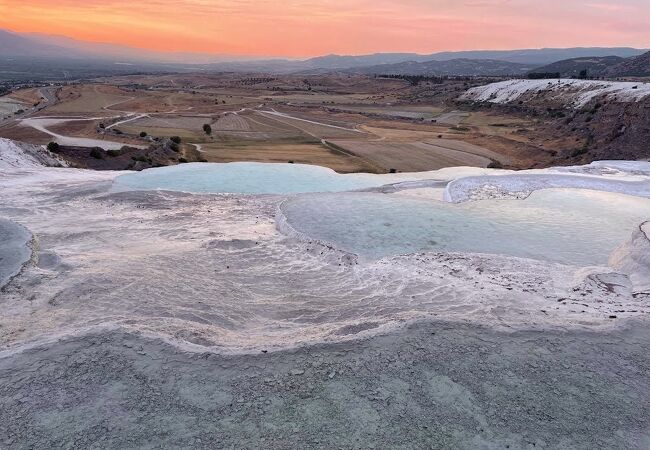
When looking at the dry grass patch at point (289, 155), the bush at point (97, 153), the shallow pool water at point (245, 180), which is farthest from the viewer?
the dry grass patch at point (289, 155)

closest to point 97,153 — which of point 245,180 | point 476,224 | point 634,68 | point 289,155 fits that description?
point 289,155

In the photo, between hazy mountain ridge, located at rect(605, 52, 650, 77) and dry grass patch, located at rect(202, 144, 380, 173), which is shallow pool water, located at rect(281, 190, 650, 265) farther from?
hazy mountain ridge, located at rect(605, 52, 650, 77)

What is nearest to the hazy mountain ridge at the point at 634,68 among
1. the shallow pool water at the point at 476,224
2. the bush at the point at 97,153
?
the shallow pool water at the point at 476,224

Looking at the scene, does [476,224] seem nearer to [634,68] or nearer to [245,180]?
[245,180]

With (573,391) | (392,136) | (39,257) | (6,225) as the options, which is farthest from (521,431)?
(392,136)

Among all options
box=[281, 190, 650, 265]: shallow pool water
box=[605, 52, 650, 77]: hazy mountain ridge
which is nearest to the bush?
box=[281, 190, 650, 265]: shallow pool water

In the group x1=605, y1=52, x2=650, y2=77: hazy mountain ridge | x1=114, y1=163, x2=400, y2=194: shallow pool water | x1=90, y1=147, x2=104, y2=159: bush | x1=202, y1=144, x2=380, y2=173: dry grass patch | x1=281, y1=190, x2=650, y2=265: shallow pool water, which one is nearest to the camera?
x1=281, y1=190, x2=650, y2=265: shallow pool water

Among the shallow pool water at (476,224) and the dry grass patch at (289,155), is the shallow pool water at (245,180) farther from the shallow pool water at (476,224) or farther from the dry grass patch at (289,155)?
the dry grass patch at (289,155)
